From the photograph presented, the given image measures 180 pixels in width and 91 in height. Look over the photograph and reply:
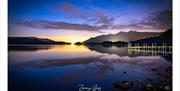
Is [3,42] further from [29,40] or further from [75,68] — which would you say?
[75,68]

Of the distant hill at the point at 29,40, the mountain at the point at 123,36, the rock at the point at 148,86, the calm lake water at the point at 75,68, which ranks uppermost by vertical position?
the mountain at the point at 123,36

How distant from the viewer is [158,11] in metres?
1.87

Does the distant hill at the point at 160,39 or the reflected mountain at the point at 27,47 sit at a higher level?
the distant hill at the point at 160,39

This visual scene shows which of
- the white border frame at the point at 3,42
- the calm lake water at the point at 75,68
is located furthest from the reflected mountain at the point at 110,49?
the white border frame at the point at 3,42

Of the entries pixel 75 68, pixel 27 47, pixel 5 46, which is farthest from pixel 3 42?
pixel 75 68

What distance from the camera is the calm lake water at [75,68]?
1837mm

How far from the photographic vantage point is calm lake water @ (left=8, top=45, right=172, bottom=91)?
1837mm

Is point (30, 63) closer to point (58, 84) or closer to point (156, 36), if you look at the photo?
point (58, 84)

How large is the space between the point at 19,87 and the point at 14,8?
1.41 ft

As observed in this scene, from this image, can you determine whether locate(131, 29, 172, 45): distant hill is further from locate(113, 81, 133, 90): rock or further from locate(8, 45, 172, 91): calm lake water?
locate(113, 81, 133, 90): rock
